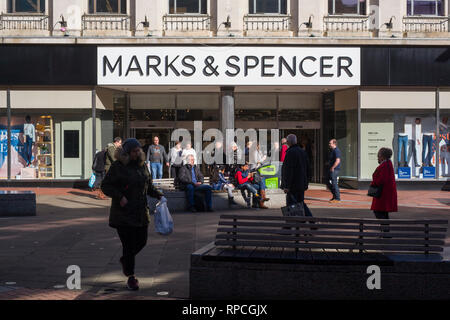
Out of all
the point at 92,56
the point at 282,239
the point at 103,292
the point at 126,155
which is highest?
the point at 92,56

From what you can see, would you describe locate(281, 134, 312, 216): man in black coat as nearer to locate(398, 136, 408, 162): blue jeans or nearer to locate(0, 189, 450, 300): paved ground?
A: locate(0, 189, 450, 300): paved ground

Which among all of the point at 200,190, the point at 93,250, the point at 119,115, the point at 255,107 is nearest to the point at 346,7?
the point at 255,107

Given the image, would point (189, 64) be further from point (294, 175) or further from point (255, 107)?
point (294, 175)

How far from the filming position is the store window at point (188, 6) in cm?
2128

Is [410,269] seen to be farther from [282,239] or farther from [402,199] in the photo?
[402,199]

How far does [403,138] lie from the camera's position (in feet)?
69.9

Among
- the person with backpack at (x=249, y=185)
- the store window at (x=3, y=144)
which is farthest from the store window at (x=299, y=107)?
the store window at (x=3, y=144)

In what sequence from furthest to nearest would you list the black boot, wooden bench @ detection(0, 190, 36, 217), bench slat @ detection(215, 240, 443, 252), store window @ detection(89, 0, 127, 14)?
store window @ detection(89, 0, 127, 14) → the black boot → wooden bench @ detection(0, 190, 36, 217) → bench slat @ detection(215, 240, 443, 252)

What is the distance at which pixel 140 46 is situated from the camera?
20641mm

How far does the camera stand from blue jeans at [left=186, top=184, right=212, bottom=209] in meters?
14.6

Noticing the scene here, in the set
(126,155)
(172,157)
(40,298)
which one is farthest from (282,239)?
(172,157)

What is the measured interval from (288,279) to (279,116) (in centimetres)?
1706

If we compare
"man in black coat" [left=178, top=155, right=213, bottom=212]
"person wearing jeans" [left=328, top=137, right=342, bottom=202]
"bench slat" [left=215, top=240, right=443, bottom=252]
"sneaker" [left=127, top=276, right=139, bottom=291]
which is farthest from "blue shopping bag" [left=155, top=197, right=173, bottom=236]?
"person wearing jeans" [left=328, top=137, right=342, bottom=202]
